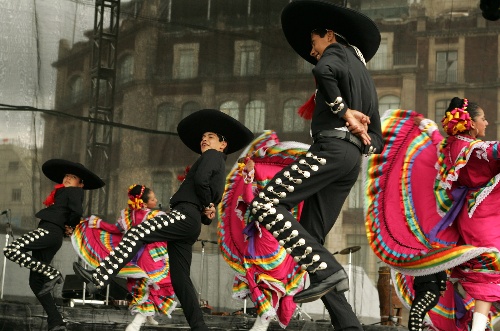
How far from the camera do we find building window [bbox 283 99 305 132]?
1105 centimetres

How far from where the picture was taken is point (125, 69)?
36.1 feet

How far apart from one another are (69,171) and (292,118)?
3590 millimetres

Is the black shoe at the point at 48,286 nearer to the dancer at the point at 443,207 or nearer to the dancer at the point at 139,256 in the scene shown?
the dancer at the point at 139,256

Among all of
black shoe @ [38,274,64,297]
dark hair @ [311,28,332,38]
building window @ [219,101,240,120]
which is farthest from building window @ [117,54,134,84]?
dark hair @ [311,28,332,38]

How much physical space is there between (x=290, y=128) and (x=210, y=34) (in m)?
1.51

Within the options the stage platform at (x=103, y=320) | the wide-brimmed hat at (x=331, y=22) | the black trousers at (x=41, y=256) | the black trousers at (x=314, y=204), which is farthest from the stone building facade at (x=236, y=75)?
the black trousers at (x=314, y=204)

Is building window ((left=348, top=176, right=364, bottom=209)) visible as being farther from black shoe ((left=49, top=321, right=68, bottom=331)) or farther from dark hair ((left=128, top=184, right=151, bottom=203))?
black shoe ((left=49, top=321, right=68, bottom=331))

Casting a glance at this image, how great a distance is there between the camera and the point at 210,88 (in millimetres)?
11133

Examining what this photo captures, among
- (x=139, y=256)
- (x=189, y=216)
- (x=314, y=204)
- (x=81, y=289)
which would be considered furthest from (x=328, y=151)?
(x=81, y=289)

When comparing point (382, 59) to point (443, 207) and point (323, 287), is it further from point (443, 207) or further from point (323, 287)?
point (323, 287)

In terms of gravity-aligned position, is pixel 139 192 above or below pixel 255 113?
below

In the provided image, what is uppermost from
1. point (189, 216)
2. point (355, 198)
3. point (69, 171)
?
point (355, 198)

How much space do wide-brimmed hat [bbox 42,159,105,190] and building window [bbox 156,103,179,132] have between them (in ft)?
9.41

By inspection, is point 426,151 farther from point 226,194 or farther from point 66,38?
point 66,38
